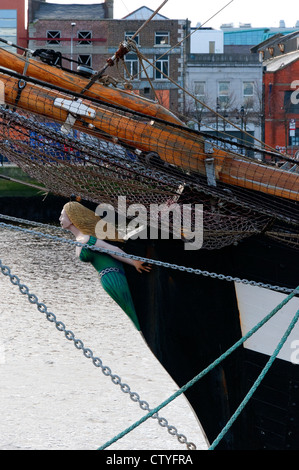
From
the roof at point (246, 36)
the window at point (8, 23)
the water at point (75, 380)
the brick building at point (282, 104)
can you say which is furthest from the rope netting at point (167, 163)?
the roof at point (246, 36)

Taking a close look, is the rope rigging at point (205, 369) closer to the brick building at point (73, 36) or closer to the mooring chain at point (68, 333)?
the mooring chain at point (68, 333)

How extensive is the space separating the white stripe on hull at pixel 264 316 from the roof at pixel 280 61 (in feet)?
106

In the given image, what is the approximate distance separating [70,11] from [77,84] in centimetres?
3335

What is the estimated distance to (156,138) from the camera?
5000mm

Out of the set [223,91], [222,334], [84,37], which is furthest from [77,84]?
[223,91]

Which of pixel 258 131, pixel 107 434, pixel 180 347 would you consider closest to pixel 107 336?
pixel 107 434

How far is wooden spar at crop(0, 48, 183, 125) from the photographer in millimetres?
5160

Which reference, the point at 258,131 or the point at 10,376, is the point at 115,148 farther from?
the point at 258,131

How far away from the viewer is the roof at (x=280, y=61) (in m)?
36.5

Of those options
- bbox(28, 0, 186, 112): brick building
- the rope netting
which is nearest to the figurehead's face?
the rope netting

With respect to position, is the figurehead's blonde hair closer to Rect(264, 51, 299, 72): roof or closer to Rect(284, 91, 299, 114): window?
Rect(284, 91, 299, 114): window

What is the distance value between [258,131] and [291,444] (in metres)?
32.0

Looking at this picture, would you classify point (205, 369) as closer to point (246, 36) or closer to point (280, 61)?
point (280, 61)

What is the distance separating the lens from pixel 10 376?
8.73 metres
